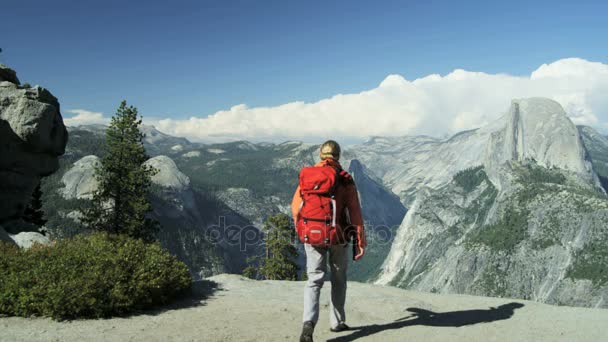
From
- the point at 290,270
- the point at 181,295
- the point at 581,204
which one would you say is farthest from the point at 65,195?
the point at 581,204

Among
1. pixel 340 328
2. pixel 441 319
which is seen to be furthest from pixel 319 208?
pixel 441 319

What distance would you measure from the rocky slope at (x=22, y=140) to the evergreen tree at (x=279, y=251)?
2039cm

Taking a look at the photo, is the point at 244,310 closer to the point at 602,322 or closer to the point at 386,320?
the point at 386,320

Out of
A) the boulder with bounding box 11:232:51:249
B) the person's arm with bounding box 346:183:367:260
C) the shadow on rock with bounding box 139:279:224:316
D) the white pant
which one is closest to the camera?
the white pant

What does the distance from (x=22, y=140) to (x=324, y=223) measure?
26.1m

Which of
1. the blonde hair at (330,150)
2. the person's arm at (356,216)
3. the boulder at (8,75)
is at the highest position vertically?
the boulder at (8,75)

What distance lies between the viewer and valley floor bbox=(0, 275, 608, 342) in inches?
332

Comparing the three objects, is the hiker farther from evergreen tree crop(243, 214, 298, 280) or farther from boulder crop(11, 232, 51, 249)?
evergreen tree crop(243, 214, 298, 280)

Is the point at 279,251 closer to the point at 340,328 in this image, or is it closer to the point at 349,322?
the point at 349,322

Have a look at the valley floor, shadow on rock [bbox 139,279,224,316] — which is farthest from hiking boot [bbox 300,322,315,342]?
shadow on rock [bbox 139,279,224,316]

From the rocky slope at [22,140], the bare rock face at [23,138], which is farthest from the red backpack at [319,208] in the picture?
the bare rock face at [23,138]

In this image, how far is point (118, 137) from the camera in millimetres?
30281

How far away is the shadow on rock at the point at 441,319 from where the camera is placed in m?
9.28

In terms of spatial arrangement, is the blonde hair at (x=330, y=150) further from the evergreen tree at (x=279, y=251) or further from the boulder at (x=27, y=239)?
the evergreen tree at (x=279, y=251)
